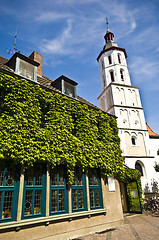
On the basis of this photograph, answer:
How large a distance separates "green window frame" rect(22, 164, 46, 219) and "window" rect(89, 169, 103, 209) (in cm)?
298

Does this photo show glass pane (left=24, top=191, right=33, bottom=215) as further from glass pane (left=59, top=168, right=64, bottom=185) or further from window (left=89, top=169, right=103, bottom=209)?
window (left=89, top=169, right=103, bottom=209)

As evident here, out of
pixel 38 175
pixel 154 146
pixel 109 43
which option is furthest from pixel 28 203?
pixel 109 43

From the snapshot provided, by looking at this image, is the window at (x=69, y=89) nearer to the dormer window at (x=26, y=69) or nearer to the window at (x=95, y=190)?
the dormer window at (x=26, y=69)

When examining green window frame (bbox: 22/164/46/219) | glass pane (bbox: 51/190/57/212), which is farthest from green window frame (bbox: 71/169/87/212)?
green window frame (bbox: 22/164/46/219)

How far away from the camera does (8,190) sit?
6.36 meters

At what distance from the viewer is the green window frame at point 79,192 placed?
821cm

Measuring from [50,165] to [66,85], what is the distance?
20.1 feet

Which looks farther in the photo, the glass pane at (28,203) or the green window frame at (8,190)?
the glass pane at (28,203)

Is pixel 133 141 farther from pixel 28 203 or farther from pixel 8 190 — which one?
pixel 8 190

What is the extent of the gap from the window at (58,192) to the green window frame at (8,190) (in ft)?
5.37

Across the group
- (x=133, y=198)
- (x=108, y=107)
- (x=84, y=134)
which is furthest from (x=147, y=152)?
(x=84, y=134)

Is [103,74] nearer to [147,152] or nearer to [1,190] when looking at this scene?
[147,152]

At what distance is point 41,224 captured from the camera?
6617 millimetres

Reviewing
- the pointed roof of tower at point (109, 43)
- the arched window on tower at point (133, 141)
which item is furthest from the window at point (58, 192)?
the pointed roof of tower at point (109, 43)
